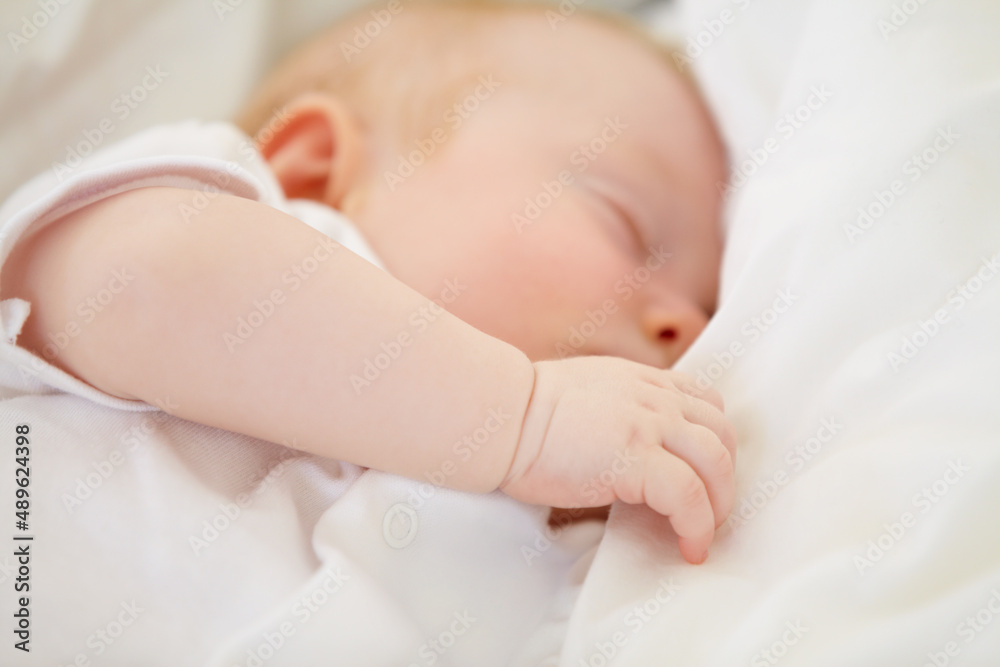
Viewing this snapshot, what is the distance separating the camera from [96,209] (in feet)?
2.77

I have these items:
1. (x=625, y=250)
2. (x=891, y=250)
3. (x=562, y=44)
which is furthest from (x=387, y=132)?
(x=891, y=250)

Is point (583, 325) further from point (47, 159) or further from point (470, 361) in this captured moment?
point (47, 159)

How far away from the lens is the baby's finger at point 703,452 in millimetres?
797
